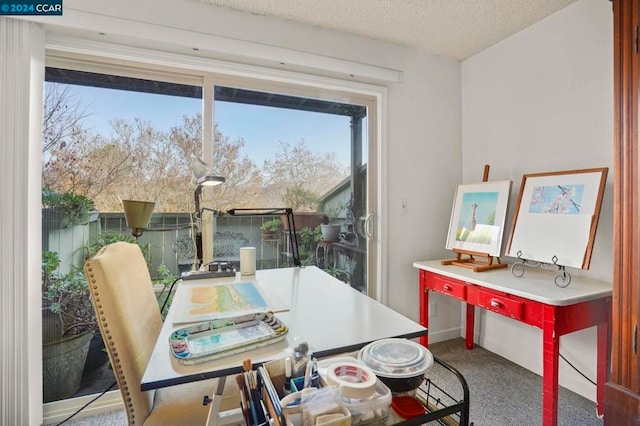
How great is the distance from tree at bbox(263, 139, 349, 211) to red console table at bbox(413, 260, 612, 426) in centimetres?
106

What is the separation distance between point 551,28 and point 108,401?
3.57 metres

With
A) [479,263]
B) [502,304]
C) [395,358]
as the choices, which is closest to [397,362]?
[395,358]

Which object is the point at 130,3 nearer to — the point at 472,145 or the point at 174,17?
the point at 174,17

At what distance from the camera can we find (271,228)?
2244 millimetres

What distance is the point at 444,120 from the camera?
8.70ft

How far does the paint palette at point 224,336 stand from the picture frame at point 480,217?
1.66 metres

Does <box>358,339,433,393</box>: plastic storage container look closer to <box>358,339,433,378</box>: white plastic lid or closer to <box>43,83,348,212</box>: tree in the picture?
<box>358,339,433,378</box>: white plastic lid

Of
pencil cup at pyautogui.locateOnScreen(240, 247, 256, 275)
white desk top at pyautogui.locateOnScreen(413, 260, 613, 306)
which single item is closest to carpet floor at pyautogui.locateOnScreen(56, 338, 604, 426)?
white desk top at pyautogui.locateOnScreen(413, 260, 613, 306)

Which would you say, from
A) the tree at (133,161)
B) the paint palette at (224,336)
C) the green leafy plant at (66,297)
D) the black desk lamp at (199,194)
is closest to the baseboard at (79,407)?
the green leafy plant at (66,297)

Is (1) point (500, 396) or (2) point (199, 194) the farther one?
(1) point (500, 396)

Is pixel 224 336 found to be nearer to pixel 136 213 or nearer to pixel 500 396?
pixel 136 213

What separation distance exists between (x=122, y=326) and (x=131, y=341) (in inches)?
2.1

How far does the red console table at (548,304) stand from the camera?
4.86 feet

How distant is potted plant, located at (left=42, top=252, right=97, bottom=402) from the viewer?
174cm
